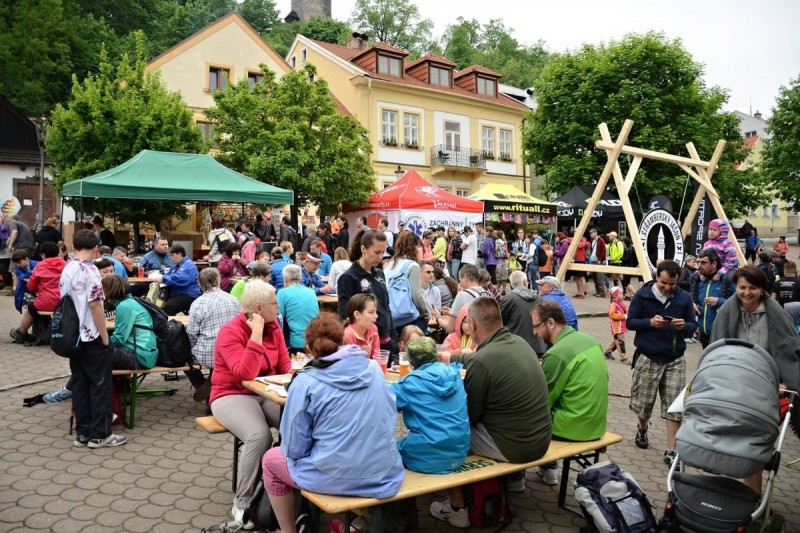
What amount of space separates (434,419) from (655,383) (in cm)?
292

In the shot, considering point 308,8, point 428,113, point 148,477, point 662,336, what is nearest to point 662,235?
point 662,336

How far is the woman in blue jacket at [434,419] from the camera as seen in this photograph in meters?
3.73

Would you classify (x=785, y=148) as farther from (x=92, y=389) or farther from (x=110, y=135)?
(x=92, y=389)

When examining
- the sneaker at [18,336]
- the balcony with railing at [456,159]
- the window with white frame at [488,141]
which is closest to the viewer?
the sneaker at [18,336]

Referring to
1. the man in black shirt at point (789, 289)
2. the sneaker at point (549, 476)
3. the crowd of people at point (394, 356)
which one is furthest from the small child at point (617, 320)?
the sneaker at point (549, 476)

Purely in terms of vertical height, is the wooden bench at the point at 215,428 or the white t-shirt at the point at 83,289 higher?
the white t-shirt at the point at 83,289

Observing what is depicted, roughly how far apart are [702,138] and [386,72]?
15.5 m

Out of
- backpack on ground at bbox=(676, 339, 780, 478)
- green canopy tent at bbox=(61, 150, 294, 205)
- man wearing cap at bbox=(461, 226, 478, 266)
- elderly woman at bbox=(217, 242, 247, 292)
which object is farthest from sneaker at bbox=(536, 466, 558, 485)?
man wearing cap at bbox=(461, 226, 478, 266)

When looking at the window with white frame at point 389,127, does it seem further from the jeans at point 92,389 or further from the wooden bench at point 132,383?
the jeans at point 92,389

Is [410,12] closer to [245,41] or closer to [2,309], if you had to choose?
[245,41]

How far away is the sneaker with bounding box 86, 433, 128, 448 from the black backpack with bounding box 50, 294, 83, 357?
0.86m

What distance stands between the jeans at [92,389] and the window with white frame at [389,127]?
86.5 ft

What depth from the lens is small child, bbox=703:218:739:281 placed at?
31.0ft

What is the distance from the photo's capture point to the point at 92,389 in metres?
5.27
